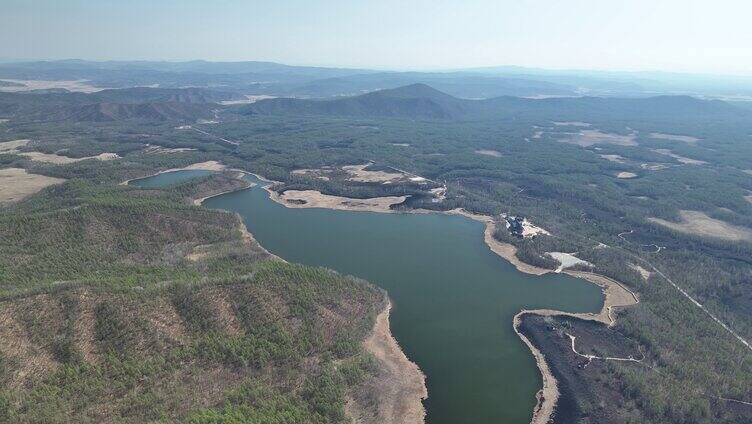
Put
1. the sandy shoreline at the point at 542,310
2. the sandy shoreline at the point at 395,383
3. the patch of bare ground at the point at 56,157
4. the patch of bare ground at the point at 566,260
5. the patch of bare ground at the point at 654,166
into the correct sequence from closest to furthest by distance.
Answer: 1. the sandy shoreline at the point at 395,383
2. the sandy shoreline at the point at 542,310
3. the patch of bare ground at the point at 566,260
4. the patch of bare ground at the point at 56,157
5. the patch of bare ground at the point at 654,166

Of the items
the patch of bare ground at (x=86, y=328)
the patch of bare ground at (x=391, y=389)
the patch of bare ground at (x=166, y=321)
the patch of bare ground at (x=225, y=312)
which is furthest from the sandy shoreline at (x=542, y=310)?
the patch of bare ground at (x=86, y=328)

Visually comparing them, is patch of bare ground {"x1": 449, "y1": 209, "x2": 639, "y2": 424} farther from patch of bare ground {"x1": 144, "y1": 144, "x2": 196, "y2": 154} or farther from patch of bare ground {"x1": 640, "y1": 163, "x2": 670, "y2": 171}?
patch of bare ground {"x1": 144, "y1": 144, "x2": 196, "y2": 154}

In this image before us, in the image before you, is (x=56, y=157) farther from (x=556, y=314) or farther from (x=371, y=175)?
(x=556, y=314)

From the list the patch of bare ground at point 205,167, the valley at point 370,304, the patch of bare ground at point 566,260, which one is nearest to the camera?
the valley at point 370,304

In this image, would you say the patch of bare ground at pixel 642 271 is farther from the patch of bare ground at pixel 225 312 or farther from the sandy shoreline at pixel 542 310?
the patch of bare ground at pixel 225 312

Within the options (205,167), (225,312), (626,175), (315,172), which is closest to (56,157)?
(205,167)

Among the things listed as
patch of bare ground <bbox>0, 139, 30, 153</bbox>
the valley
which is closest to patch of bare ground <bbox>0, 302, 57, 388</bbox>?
Result: the valley
